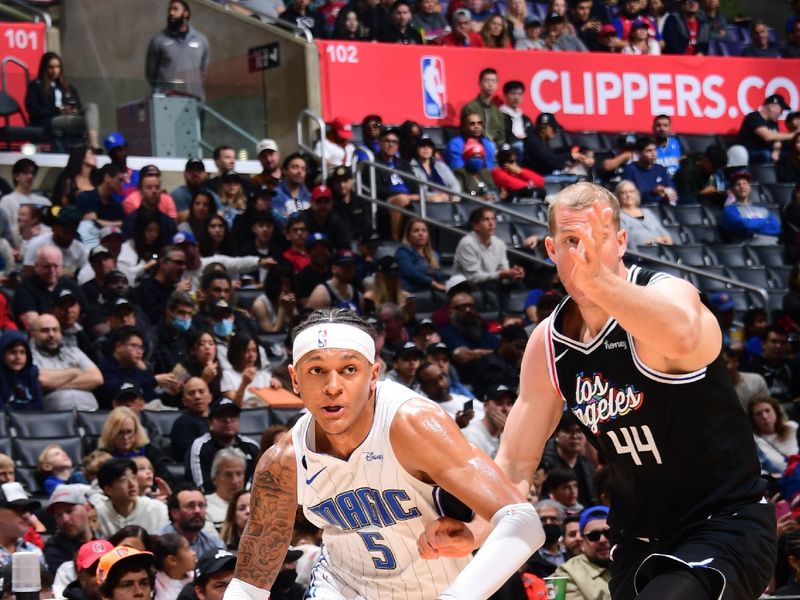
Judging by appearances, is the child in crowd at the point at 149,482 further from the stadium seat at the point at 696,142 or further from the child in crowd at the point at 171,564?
the stadium seat at the point at 696,142

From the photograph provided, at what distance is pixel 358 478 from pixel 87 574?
3253mm

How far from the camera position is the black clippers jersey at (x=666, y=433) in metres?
4.52

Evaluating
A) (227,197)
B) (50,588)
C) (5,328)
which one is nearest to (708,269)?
(227,197)

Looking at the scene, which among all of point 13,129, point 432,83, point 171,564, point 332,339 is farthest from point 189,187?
point 332,339

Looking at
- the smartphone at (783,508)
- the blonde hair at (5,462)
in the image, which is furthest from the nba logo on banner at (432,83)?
the blonde hair at (5,462)

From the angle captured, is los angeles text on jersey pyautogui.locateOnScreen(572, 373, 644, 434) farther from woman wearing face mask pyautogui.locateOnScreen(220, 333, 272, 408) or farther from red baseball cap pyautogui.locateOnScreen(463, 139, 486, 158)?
red baseball cap pyautogui.locateOnScreen(463, 139, 486, 158)

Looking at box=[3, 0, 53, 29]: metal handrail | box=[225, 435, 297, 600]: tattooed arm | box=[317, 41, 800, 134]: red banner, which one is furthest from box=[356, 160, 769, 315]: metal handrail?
box=[225, 435, 297, 600]: tattooed arm

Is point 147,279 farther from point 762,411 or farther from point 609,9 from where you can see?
point 609,9

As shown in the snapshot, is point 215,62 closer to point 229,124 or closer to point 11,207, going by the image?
point 229,124

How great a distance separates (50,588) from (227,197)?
666 cm

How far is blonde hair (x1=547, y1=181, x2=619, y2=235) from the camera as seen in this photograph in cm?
450

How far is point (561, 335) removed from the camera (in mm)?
4836

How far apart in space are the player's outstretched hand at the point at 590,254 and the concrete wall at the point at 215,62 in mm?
11907

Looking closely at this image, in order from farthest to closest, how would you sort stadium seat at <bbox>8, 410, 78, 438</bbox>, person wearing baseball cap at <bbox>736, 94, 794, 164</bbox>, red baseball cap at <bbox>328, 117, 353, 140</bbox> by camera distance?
person wearing baseball cap at <bbox>736, 94, 794, 164</bbox>
red baseball cap at <bbox>328, 117, 353, 140</bbox>
stadium seat at <bbox>8, 410, 78, 438</bbox>
